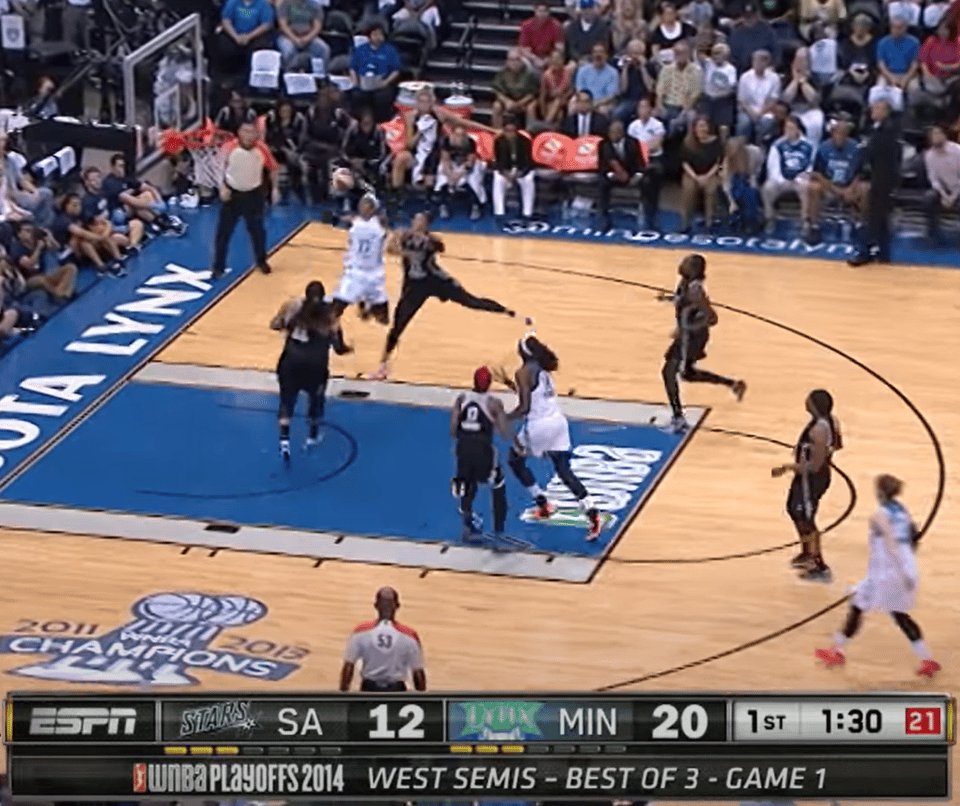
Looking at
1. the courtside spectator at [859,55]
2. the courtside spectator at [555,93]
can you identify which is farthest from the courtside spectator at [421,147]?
the courtside spectator at [859,55]

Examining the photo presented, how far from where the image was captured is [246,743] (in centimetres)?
1238

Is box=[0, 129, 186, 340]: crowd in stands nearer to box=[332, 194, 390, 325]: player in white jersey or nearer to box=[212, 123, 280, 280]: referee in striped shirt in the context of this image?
box=[212, 123, 280, 280]: referee in striped shirt

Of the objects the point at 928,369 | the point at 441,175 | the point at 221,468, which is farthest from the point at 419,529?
the point at 441,175

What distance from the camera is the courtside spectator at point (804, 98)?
96.4 feet

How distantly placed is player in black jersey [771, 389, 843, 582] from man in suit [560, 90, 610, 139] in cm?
942

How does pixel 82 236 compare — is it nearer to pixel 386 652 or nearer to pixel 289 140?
pixel 289 140

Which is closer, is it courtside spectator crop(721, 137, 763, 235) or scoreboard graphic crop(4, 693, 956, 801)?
scoreboard graphic crop(4, 693, 956, 801)

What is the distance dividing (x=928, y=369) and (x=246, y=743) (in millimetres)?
14029

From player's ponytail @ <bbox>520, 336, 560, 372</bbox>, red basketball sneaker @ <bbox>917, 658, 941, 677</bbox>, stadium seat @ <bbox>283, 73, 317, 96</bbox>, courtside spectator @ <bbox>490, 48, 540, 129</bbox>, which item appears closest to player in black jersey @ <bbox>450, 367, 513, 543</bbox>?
player's ponytail @ <bbox>520, 336, 560, 372</bbox>

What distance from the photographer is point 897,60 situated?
29875 millimetres

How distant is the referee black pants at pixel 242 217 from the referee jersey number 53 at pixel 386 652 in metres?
10.6

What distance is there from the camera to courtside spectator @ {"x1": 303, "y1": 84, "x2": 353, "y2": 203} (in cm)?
2995

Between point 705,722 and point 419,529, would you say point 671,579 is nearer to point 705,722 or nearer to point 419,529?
point 419,529

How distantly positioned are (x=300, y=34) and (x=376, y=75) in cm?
119
